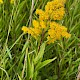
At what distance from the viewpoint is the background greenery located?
1.49 m

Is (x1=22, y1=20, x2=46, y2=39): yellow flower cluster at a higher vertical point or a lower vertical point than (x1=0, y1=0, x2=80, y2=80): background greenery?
higher

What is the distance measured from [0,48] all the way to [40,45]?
0.36 meters

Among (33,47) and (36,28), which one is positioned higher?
(36,28)

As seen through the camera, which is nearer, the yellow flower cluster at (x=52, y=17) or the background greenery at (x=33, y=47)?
the yellow flower cluster at (x=52, y=17)

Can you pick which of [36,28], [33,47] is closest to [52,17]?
[36,28]

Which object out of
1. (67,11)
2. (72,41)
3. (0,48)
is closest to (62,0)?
(72,41)

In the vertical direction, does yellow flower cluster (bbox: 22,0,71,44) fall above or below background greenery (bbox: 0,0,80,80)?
above

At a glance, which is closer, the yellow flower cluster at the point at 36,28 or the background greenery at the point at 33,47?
the yellow flower cluster at the point at 36,28

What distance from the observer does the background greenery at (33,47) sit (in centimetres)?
149

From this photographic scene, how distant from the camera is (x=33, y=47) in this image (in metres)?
1.42

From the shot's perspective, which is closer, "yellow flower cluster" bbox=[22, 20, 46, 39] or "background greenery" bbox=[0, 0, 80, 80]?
"yellow flower cluster" bbox=[22, 20, 46, 39]

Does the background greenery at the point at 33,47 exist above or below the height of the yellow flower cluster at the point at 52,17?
below

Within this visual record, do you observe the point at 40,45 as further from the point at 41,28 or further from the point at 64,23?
the point at 64,23

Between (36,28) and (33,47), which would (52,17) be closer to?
(36,28)
